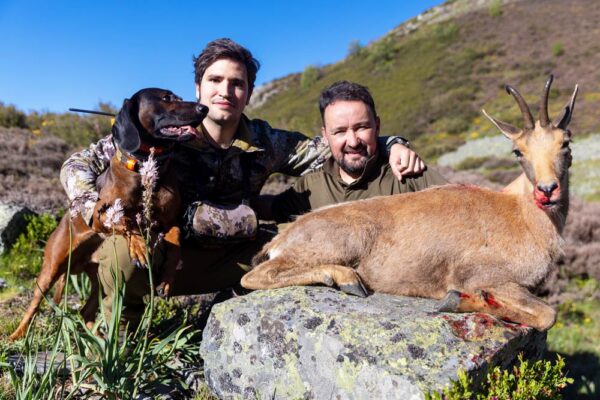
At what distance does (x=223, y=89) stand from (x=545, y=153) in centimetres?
312

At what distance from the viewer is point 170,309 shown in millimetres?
6199

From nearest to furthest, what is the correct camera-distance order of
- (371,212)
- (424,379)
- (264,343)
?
(424,379) < (264,343) < (371,212)

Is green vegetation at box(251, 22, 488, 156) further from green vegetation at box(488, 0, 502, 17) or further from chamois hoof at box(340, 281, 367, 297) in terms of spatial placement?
chamois hoof at box(340, 281, 367, 297)

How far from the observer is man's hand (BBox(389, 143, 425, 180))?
532 cm

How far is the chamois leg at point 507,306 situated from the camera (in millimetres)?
3766

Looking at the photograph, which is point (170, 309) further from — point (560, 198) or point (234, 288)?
point (560, 198)

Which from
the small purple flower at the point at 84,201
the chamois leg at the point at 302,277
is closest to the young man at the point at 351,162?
the chamois leg at the point at 302,277

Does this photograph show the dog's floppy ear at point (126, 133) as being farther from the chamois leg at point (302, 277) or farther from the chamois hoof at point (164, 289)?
the chamois leg at point (302, 277)

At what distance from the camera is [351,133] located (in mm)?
5379

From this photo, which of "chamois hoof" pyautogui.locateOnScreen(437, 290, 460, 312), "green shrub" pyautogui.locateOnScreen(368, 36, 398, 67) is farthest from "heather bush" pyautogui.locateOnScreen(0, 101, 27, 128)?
"green shrub" pyautogui.locateOnScreen(368, 36, 398, 67)

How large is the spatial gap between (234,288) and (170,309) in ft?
3.55

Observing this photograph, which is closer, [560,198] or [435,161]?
[560,198]

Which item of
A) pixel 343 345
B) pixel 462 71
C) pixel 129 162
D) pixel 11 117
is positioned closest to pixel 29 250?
pixel 129 162

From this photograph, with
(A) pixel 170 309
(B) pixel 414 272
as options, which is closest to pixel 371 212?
(B) pixel 414 272
